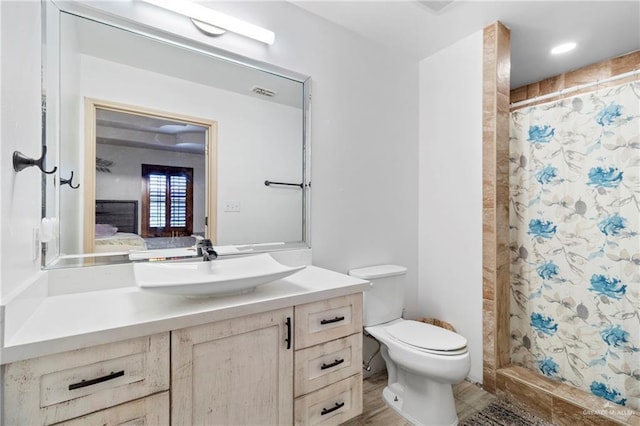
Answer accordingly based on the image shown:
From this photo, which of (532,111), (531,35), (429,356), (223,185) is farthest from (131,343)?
(531,35)

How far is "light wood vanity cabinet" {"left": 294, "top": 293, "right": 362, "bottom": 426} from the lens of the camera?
118 cm

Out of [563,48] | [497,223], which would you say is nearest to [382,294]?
[497,223]

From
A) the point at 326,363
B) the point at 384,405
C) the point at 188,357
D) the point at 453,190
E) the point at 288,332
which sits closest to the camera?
the point at 188,357

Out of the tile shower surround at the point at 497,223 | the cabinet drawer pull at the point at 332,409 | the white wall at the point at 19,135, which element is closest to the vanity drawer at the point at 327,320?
the cabinet drawer pull at the point at 332,409

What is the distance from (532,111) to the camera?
2008 millimetres

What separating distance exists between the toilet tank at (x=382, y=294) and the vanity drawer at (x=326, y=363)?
1.67 ft

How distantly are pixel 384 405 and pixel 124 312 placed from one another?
158cm

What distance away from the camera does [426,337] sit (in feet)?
5.58

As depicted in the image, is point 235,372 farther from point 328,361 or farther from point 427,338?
point 427,338

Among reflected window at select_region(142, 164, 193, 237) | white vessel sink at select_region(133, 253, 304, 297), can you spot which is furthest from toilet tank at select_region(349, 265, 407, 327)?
reflected window at select_region(142, 164, 193, 237)

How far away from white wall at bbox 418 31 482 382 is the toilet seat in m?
0.40

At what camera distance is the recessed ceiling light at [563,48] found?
217cm

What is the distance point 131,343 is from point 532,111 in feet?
8.24

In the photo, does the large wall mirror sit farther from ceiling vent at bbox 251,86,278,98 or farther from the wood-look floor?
the wood-look floor
